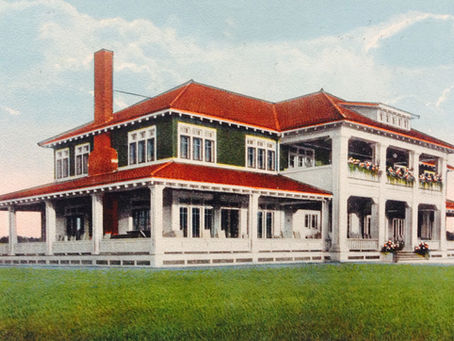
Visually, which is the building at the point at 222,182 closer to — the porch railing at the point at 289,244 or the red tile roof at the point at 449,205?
the porch railing at the point at 289,244

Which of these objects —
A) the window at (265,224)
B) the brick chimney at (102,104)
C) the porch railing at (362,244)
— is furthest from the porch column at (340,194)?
the brick chimney at (102,104)

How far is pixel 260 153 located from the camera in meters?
31.5

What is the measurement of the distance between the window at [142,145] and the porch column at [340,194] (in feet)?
30.4

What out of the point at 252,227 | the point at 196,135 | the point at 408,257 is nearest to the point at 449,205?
the point at 408,257

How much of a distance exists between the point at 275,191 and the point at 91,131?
11.4 metres

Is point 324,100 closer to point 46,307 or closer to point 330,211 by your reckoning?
point 330,211

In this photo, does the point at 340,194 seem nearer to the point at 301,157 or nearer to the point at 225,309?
the point at 301,157

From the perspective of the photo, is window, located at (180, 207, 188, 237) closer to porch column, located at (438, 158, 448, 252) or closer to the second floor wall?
the second floor wall

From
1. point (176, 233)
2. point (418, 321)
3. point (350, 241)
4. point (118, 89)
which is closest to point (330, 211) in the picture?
point (350, 241)

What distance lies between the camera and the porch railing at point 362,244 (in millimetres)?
29547

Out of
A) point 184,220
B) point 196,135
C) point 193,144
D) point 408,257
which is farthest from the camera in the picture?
point 408,257

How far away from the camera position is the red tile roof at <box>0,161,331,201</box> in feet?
78.8

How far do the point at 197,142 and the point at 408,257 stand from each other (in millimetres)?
13667

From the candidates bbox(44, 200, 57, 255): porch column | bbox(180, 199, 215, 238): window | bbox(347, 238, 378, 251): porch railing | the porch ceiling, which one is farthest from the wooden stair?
bbox(44, 200, 57, 255): porch column
